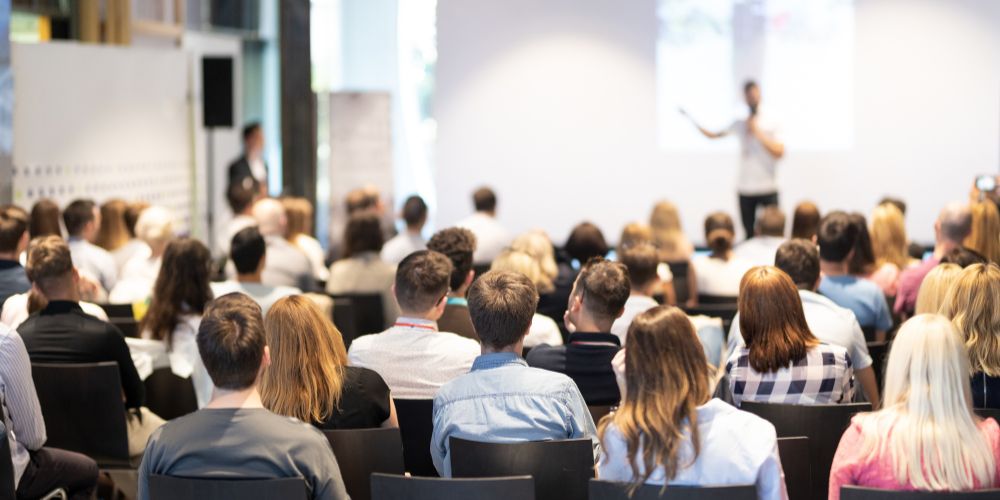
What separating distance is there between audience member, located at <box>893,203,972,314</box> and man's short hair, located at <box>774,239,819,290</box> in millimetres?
1032

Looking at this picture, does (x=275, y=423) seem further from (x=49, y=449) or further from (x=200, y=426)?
(x=49, y=449)

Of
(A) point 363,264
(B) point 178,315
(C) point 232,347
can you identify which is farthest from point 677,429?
(A) point 363,264

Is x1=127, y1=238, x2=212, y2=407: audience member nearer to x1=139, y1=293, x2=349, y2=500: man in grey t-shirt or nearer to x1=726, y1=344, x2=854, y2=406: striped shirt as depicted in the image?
x1=139, y1=293, x2=349, y2=500: man in grey t-shirt

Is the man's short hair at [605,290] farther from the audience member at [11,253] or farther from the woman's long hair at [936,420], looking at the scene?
the audience member at [11,253]

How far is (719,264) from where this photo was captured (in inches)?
255

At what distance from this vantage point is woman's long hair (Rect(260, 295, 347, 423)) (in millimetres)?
3199

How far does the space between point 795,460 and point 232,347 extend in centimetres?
145

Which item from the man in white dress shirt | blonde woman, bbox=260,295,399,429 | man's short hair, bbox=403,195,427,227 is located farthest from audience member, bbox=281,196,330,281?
blonde woman, bbox=260,295,399,429

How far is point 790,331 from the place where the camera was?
354 cm

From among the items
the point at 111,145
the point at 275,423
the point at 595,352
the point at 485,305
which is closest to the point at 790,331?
the point at 595,352

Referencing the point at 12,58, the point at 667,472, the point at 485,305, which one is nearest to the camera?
the point at 667,472

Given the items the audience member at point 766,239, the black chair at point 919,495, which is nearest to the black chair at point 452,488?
the black chair at point 919,495

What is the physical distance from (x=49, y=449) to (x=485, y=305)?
5.41ft

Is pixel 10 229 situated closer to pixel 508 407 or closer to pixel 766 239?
pixel 508 407
